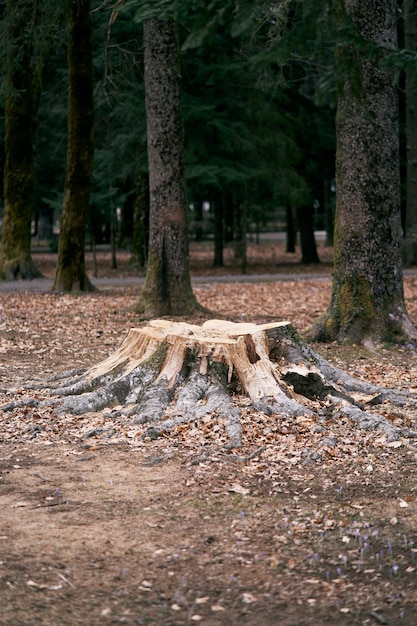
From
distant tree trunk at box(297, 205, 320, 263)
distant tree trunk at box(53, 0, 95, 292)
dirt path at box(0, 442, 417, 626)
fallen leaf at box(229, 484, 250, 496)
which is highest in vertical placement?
distant tree trunk at box(53, 0, 95, 292)

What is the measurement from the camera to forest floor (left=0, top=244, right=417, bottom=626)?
4289mm

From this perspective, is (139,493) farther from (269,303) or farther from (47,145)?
(47,145)

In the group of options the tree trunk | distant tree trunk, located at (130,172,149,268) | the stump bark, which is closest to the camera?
the stump bark

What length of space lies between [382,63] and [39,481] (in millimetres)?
4383

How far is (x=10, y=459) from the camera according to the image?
22.1 ft

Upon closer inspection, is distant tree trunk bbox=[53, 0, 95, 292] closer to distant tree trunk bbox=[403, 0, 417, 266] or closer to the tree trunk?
Result: distant tree trunk bbox=[403, 0, 417, 266]

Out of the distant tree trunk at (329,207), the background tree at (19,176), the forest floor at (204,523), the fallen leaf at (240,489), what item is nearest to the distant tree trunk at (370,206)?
the forest floor at (204,523)

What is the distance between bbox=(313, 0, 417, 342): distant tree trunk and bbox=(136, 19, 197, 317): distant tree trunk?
335 cm

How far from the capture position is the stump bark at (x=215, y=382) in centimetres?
746

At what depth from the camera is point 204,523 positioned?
5336 millimetres

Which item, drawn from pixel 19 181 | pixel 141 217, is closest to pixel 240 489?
pixel 19 181

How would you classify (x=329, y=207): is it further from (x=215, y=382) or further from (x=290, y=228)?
(x=215, y=382)

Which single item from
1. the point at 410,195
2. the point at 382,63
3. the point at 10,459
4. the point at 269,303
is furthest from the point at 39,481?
the point at 410,195

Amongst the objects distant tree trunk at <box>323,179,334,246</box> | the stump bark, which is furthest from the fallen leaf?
distant tree trunk at <box>323,179,334,246</box>
